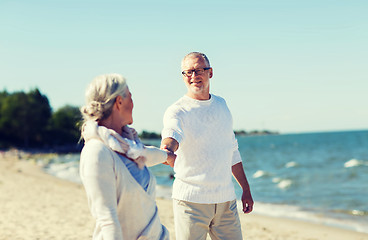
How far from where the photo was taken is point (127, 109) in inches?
73.4

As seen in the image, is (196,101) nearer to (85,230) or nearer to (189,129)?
(189,129)

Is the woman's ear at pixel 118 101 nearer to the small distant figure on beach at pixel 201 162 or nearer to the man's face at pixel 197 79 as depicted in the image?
the small distant figure on beach at pixel 201 162

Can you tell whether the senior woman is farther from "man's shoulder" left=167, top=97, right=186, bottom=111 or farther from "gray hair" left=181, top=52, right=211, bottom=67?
"gray hair" left=181, top=52, right=211, bottom=67

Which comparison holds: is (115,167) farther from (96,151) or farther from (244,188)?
(244,188)

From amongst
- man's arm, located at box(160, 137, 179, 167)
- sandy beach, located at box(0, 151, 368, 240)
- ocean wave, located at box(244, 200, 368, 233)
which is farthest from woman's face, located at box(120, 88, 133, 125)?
ocean wave, located at box(244, 200, 368, 233)

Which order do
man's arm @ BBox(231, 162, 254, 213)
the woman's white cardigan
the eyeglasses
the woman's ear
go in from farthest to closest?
man's arm @ BBox(231, 162, 254, 213), the eyeglasses, the woman's ear, the woman's white cardigan

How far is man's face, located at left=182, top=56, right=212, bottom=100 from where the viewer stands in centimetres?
294

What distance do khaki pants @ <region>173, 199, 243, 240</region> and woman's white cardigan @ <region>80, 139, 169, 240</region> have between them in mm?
957

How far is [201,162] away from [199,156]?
1.9 inches

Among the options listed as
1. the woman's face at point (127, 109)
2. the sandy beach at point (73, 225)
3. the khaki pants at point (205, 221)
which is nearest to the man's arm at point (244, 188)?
the khaki pants at point (205, 221)

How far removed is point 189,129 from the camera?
9.32 ft

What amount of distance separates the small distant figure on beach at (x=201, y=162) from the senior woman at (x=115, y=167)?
887 mm

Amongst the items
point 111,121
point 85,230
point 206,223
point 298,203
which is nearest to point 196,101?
point 206,223

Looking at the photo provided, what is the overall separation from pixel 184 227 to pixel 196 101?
3.16ft
